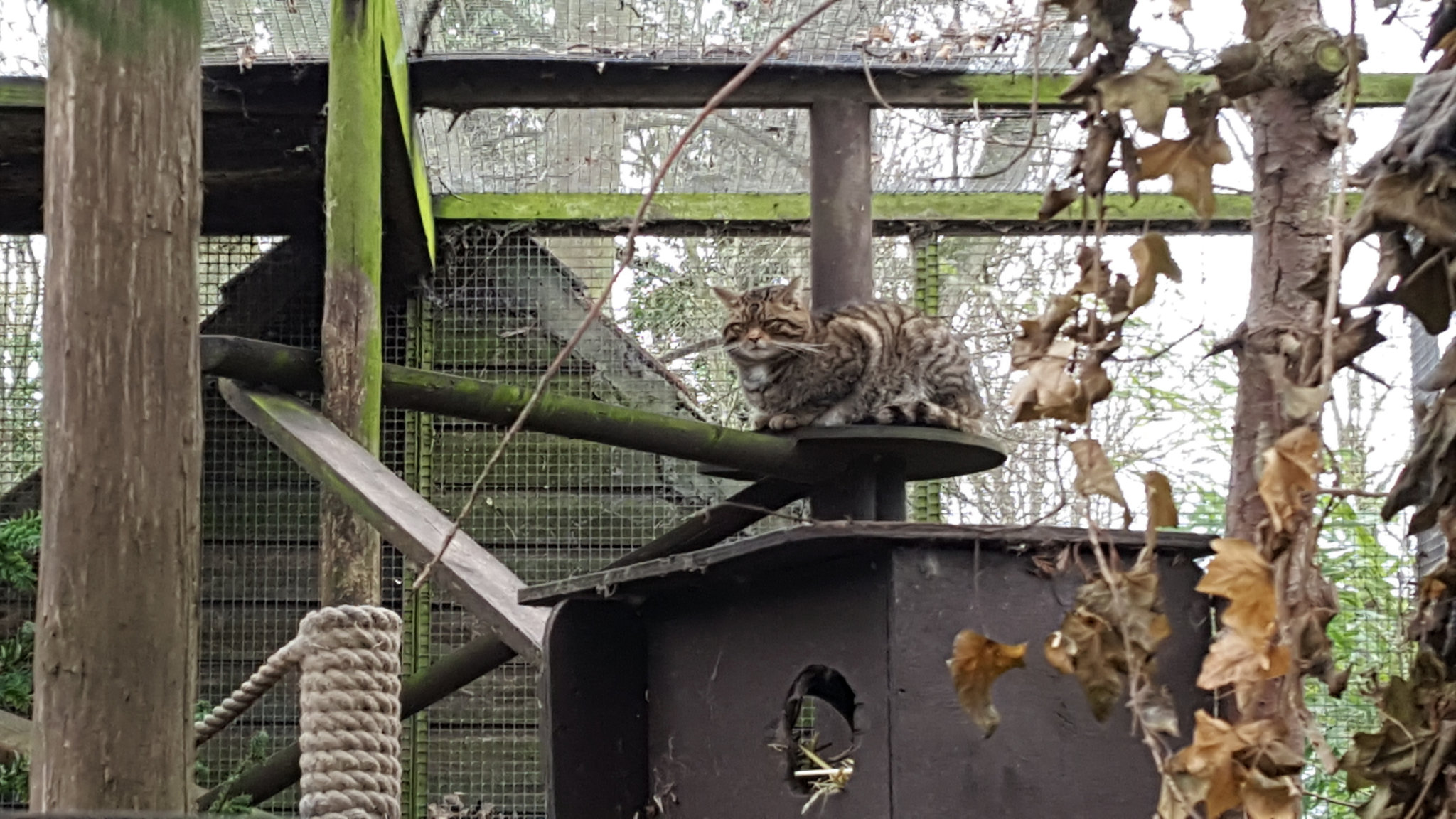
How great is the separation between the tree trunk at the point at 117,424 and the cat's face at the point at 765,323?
1868mm

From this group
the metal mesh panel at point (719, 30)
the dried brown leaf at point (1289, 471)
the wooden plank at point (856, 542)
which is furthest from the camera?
the metal mesh panel at point (719, 30)

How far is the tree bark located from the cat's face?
950 mm

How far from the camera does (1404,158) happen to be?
0.75 metres

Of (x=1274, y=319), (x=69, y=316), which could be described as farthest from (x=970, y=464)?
(x=1274, y=319)

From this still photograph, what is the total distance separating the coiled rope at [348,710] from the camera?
2.18 metres

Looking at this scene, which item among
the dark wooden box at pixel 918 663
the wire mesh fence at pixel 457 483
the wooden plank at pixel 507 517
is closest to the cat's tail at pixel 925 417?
the wire mesh fence at pixel 457 483

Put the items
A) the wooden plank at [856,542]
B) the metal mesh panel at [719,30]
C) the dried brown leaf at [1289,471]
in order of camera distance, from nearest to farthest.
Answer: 1. the dried brown leaf at [1289,471]
2. the wooden plank at [856,542]
3. the metal mesh panel at [719,30]

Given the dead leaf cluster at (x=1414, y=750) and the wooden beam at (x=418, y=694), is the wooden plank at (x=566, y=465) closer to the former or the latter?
the wooden beam at (x=418, y=694)

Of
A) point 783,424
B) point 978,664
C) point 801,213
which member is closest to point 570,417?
point 783,424

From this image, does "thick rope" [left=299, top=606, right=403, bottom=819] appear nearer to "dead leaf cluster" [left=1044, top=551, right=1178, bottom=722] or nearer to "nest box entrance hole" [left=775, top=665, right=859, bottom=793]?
"nest box entrance hole" [left=775, top=665, right=859, bottom=793]

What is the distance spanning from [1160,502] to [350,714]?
163 cm

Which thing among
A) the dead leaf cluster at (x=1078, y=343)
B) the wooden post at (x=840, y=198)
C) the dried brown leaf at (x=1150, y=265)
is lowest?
the dead leaf cluster at (x=1078, y=343)

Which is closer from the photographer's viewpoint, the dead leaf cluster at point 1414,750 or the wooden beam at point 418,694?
the dead leaf cluster at point 1414,750

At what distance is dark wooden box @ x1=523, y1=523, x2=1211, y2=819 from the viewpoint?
149cm
